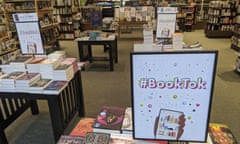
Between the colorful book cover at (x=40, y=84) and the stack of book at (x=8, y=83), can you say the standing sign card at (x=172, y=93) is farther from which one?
the stack of book at (x=8, y=83)

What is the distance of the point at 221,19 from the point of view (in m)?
7.64

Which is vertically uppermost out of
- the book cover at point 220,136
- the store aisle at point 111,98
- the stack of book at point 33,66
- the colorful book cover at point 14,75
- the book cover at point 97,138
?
the stack of book at point 33,66

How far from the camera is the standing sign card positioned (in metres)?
0.89

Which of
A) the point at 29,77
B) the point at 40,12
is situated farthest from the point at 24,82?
the point at 40,12

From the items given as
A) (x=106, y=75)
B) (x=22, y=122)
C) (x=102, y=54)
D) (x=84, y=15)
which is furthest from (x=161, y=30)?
(x=84, y=15)

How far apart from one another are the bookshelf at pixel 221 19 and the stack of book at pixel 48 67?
7308 mm

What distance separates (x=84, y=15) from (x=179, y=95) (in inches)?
347

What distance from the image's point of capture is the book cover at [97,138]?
1.12 meters

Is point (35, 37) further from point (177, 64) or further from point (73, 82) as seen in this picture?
point (177, 64)

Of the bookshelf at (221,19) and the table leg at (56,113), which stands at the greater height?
the bookshelf at (221,19)

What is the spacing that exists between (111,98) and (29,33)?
1672mm

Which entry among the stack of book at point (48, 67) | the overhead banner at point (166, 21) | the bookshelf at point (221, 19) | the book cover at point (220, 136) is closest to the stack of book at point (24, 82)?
the stack of book at point (48, 67)

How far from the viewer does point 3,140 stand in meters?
2.27

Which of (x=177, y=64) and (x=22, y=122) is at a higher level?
(x=177, y=64)
